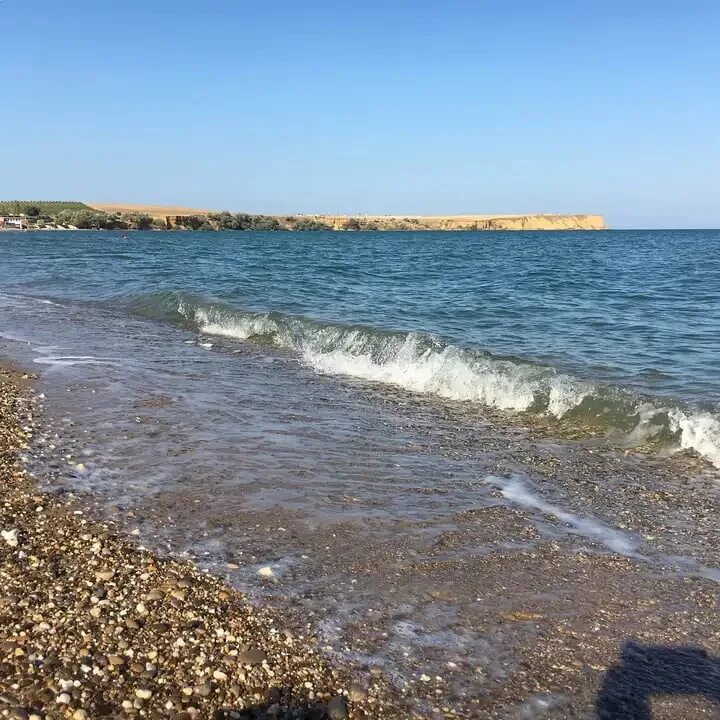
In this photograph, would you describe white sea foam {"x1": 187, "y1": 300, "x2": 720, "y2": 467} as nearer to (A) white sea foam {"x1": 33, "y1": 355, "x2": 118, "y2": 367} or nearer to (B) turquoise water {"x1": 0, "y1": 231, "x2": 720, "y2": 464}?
(B) turquoise water {"x1": 0, "y1": 231, "x2": 720, "y2": 464}

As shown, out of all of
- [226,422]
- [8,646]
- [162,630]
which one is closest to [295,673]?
[162,630]

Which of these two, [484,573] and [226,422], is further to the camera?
[226,422]

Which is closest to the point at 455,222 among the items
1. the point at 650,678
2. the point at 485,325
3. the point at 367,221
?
the point at 367,221

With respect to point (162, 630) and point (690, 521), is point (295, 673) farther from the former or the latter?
point (690, 521)

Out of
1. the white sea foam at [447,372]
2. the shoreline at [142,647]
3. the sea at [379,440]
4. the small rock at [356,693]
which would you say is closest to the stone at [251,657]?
the shoreline at [142,647]

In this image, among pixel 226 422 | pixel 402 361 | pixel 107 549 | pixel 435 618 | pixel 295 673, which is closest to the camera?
pixel 295 673

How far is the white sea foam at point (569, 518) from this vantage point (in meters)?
5.95

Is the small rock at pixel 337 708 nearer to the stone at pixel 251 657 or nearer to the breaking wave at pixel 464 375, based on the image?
the stone at pixel 251 657

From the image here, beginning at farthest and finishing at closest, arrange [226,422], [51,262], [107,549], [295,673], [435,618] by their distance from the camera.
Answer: [51,262], [226,422], [107,549], [435,618], [295,673]

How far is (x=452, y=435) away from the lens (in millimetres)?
9453

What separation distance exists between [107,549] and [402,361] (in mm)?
9936

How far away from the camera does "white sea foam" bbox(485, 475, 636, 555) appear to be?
595 cm

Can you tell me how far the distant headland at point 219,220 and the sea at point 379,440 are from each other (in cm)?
11930

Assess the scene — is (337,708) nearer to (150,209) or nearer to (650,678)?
(650,678)
